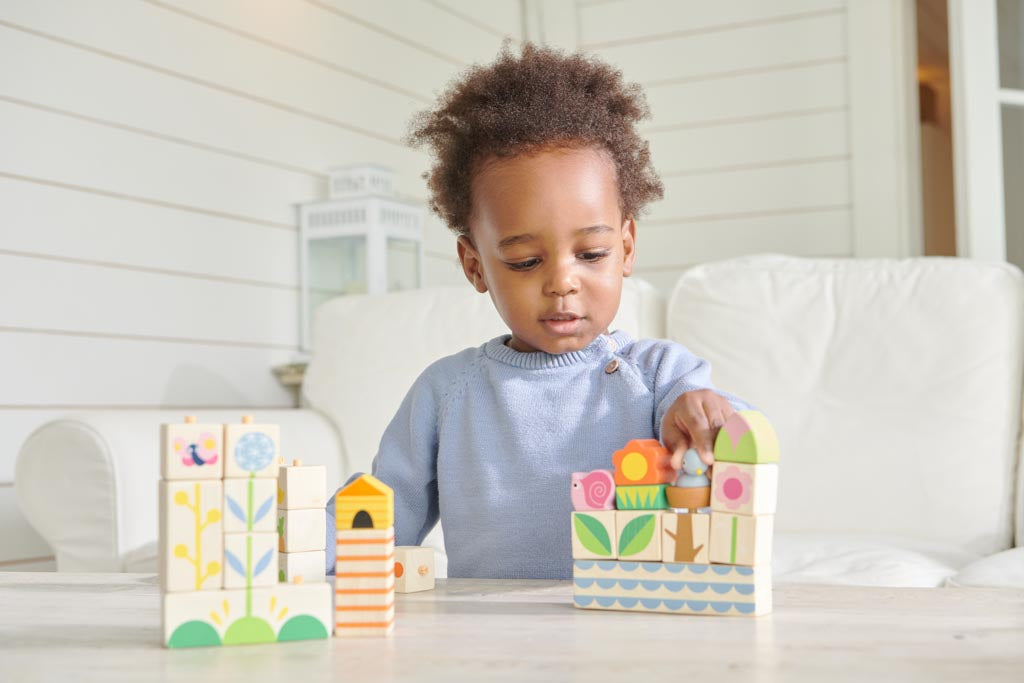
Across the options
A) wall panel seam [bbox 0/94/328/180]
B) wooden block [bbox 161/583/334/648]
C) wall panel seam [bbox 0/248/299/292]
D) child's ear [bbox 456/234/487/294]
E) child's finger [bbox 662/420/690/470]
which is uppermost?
wall panel seam [bbox 0/94/328/180]

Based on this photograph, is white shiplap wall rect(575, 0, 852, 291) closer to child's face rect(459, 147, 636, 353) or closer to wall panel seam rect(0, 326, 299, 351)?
wall panel seam rect(0, 326, 299, 351)

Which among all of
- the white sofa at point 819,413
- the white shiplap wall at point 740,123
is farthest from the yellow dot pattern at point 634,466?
the white shiplap wall at point 740,123

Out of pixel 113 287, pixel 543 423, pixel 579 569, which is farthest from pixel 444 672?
pixel 113 287

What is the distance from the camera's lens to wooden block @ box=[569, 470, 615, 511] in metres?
0.76

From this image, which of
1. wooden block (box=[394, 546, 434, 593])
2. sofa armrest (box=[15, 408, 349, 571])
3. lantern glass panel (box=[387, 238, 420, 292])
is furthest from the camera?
lantern glass panel (box=[387, 238, 420, 292])

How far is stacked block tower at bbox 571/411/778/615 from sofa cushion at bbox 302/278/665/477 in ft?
4.20

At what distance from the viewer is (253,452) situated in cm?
65

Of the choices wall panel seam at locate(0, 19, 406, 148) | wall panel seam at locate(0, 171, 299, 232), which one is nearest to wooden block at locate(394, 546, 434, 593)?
wall panel seam at locate(0, 171, 299, 232)

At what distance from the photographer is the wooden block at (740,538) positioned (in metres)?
0.69

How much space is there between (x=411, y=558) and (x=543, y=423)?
0.32m

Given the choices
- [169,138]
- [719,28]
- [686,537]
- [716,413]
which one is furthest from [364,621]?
[719,28]

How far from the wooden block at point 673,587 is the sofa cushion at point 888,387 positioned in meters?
1.25

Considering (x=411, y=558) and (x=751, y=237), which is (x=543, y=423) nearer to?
(x=411, y=558)

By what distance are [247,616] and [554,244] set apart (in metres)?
0.53
